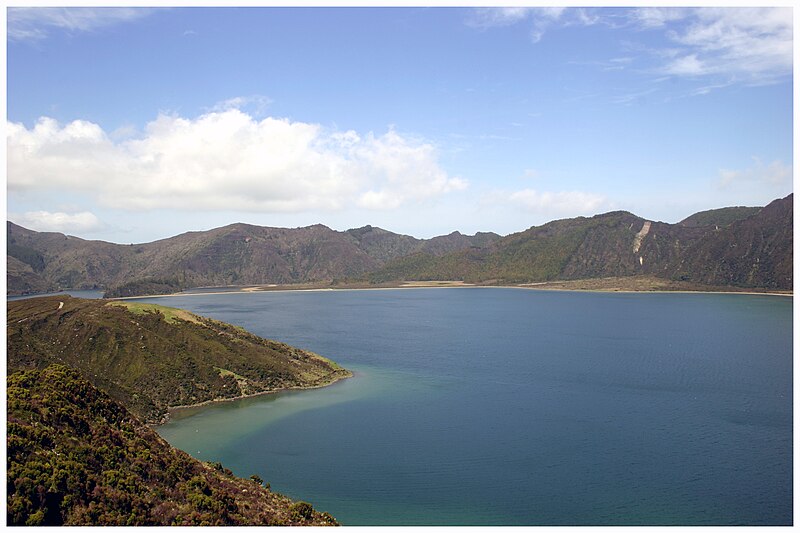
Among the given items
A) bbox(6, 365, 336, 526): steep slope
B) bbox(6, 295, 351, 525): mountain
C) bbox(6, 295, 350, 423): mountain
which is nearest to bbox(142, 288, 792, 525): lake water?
bbox(6, 295, 350, 423): mountain

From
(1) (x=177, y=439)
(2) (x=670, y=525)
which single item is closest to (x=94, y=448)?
(1) (x=177, y=439)

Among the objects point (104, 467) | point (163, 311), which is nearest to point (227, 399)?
point (163, 311)

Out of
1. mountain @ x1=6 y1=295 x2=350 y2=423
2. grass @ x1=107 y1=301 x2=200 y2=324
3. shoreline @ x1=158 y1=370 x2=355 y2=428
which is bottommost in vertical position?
shoreline @ x1=158 y1=370 x2=355 y2=428

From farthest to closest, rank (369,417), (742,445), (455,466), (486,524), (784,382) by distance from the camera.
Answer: (784,382), (369,417), (742,445), (455,466), (486,524)

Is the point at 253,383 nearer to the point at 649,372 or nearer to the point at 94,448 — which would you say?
the point at 94,448

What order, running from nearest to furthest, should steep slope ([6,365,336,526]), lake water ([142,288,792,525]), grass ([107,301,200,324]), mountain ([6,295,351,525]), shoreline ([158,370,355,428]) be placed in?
steep slope ([6,365,336,526]) → mountain ([6,295,351,525]) → lake water ([142,288,792,525]) → shoreline ([158,370,355,428]) → grass ([107,301,200,324])

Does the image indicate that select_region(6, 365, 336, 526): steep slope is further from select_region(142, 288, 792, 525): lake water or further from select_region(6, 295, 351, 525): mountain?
select_region(142, 288, 792, 525): lake water

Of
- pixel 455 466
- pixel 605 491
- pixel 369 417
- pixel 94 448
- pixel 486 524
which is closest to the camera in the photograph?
pixel 94 448
